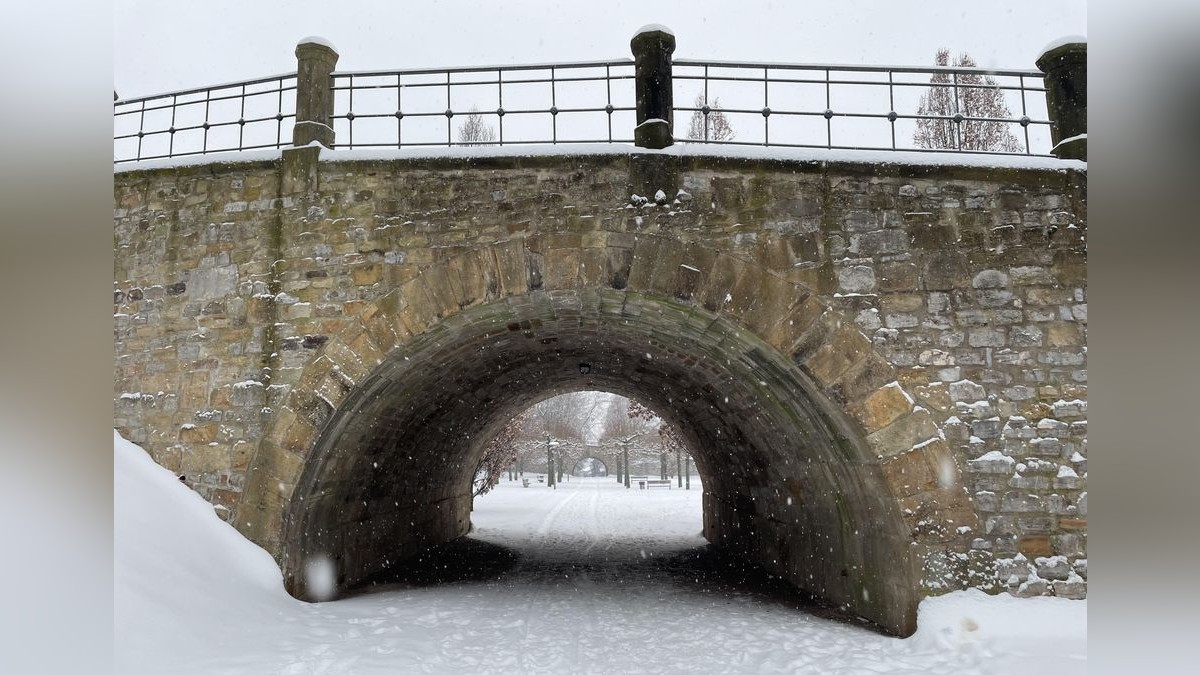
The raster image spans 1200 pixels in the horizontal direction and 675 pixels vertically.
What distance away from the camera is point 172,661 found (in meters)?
→ 4.71

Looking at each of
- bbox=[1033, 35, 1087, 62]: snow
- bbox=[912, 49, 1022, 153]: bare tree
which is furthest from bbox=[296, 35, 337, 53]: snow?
bbox=[912, 49, 1022, 153]: bare tree

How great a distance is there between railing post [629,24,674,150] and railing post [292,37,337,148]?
3057 millimetres

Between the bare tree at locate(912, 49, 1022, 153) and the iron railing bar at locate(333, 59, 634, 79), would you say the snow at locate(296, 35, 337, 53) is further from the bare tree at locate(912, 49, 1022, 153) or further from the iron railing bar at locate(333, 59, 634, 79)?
the bare tree at locate(912, 49, 1022, 153)

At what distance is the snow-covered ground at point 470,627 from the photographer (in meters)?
5.21

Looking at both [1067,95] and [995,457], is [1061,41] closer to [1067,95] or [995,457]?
[1067,95]

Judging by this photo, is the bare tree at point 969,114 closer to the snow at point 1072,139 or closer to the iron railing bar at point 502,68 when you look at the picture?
the snow at point 1072,139

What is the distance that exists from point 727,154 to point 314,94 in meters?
4.10

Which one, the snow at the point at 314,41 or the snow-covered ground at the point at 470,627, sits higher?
the snow at the point at 314,41

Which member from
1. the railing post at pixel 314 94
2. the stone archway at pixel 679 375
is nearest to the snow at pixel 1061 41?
the stone archway at pixel 679 375

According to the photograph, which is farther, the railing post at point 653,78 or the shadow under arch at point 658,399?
the railing post at point 653,78

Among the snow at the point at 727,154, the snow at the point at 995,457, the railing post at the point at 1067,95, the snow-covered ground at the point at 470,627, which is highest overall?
the railing post at the point at 1067,95

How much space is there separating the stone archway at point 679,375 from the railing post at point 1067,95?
277 centimetres
